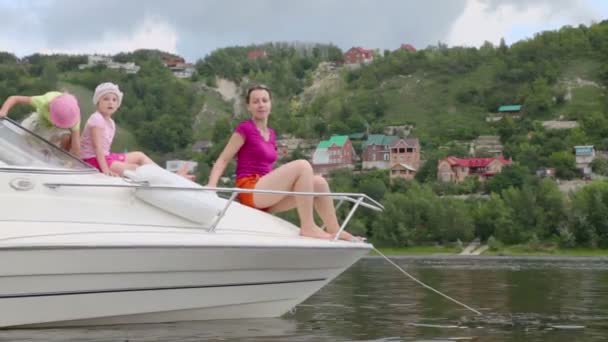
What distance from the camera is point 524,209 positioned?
278ft

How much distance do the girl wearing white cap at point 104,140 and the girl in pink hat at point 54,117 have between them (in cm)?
15

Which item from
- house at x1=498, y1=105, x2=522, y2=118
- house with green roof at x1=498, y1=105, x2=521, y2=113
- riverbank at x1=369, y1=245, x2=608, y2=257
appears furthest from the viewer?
house with green roof at x1=498, y1=105, x2=521, y2=113

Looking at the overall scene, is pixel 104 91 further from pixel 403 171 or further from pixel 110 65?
pixel 110 65

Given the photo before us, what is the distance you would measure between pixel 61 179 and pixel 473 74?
172m

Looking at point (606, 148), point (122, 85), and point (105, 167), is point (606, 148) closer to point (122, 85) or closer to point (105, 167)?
point (122, 85)

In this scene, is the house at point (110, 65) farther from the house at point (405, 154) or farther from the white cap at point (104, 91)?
the white cap at point (104, 91)

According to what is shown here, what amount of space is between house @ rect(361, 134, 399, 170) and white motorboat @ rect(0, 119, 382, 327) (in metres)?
131

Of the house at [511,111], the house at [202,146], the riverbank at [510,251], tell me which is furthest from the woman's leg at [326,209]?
the house at [511,111]

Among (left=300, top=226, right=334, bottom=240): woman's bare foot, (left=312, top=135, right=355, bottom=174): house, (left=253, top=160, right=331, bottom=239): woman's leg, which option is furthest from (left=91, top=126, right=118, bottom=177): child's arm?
(left=312, top=135, right=355, bottom=174): house

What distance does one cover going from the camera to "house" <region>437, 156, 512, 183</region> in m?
124

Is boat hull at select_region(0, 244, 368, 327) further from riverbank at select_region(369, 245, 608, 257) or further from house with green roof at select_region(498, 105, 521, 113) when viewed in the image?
house with green roof at select_region(498, 105, 521, 113)

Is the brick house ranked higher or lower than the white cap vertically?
higher

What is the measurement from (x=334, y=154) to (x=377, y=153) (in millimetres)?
6018

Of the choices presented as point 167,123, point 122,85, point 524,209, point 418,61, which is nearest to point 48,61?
point 122,85
